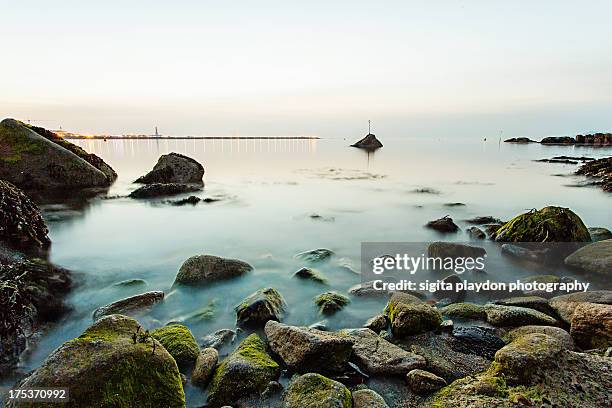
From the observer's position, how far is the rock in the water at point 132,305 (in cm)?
544

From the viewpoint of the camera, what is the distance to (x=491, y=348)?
13.8 feet

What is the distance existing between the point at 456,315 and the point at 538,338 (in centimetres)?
147

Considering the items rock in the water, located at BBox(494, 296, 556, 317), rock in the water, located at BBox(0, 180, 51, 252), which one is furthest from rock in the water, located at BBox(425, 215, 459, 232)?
rock in the water, located at BBox(0, 180, 51, 252)

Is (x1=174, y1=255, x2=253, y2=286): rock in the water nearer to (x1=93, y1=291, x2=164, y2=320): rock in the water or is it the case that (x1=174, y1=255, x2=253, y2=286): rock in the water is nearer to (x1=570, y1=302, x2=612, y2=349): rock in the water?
(x1=93, y1=291, x2=164, y2=320): rock in the water

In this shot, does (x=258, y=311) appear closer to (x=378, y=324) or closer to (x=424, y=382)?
(x=378, y=324)

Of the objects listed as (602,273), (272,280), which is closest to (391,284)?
(272,280)

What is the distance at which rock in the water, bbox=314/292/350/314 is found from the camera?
5580mm

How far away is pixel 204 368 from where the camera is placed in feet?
12.4

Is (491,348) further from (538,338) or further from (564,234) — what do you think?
(564,234)

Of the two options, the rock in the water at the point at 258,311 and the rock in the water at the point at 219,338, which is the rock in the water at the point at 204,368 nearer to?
the rock in the water at the point at 219,338

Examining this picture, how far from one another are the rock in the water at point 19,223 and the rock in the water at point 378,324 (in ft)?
22.1

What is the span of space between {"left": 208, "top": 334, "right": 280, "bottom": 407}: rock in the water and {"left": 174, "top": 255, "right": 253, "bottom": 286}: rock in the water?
2.99 metres

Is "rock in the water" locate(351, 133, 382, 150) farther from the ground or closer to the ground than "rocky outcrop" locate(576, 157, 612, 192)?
farther from the ground

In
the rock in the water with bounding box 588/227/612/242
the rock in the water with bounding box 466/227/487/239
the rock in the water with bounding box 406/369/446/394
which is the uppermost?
the rock in the water with bounding box 588/227/612/242
